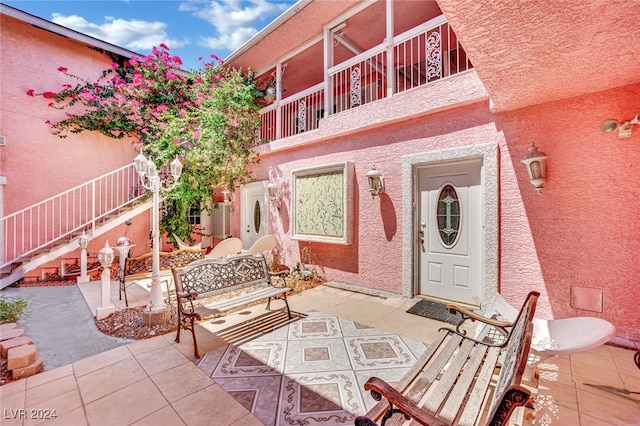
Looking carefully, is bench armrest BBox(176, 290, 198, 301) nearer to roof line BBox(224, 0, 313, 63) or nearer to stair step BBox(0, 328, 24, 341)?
stair step BBox(0, 328, 24, 341)

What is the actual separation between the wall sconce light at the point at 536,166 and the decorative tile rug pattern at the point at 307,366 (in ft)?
8.90

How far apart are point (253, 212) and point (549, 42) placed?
748 centimetres

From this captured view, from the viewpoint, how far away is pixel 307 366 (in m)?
2.81

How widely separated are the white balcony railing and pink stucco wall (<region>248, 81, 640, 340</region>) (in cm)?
95

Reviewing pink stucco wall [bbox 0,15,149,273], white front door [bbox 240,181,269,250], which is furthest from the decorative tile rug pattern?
pink stucco wall [bbox 0,15,149,273]

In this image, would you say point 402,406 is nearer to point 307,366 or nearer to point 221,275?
point 307,366

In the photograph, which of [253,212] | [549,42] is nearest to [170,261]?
[253,212]

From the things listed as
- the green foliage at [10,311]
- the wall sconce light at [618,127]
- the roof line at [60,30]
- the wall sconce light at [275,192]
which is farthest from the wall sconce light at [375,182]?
the roof line at [60,30]

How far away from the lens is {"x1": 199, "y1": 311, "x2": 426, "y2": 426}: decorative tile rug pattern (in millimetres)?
2203

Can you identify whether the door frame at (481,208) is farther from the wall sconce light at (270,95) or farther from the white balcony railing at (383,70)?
the wall sconce light at (270,95)

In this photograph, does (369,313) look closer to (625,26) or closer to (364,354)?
(364,354)

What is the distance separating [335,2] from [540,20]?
15.1ft

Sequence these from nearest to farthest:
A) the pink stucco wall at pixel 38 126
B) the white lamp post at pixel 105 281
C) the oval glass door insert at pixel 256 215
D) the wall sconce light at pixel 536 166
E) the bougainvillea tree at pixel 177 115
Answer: the wall sconce light at pixel 536 166 → the white lamp post at pixel 105 281 → the pink stucco wall at pixel 38 126 → the bougainvillea tree at pixel 177 115 → the oval glass door insert at pixel 256 215

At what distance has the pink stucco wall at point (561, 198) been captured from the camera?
3.20 meters
